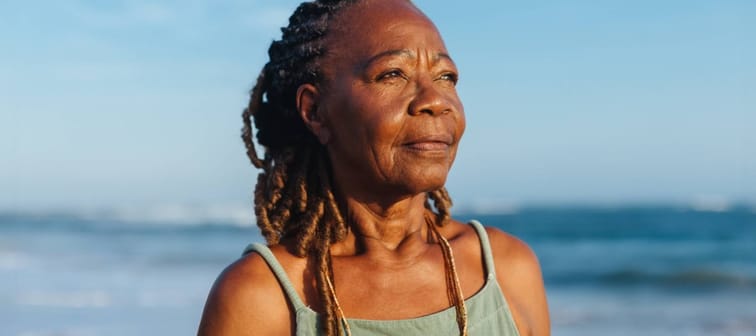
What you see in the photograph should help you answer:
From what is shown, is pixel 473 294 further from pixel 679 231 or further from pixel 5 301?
pixel 679 231

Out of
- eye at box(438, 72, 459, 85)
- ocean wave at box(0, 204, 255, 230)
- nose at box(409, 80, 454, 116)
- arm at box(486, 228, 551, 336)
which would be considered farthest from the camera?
ocean wave at box(0, 204, 255, 230)

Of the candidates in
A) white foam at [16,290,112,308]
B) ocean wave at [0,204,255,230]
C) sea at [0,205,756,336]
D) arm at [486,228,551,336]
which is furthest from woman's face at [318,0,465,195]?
ocean wave at [0,204,255,230]

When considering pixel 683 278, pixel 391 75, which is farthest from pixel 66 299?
pixel 683 278

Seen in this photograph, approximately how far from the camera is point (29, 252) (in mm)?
19766

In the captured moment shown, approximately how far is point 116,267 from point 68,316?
6.73 metres

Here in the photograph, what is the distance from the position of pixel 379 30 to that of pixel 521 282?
85 centimetres

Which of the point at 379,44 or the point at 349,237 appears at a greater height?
the point at 379,44

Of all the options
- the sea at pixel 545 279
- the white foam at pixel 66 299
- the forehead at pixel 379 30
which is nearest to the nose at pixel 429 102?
the forehead at pixel 379 30

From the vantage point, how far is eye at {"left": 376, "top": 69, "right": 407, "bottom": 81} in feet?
7.32

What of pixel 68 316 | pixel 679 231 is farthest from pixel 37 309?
pixel 679 231

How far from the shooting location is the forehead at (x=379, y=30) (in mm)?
2266

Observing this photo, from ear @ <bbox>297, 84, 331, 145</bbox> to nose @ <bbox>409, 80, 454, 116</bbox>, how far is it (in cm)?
27

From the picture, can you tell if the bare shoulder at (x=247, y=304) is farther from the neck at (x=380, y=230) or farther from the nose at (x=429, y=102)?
the nose at (x=429, y=102)

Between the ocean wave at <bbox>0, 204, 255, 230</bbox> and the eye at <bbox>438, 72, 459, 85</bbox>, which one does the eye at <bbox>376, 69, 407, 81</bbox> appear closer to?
the eye at <bbox>438, 72, 459, 85</bbox>
